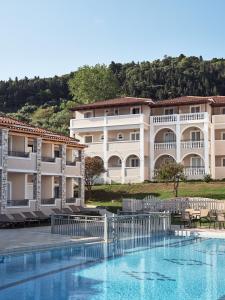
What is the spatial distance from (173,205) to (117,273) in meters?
17.4

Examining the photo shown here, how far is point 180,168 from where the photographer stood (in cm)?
3881

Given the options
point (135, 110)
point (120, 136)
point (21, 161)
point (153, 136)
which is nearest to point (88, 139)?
point (120, 136)

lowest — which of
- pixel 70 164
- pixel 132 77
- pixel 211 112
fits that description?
pixel 70 164

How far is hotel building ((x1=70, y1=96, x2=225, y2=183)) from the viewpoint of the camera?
49.3 m

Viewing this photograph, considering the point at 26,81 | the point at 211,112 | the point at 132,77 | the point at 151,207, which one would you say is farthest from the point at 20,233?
the point at 26,81

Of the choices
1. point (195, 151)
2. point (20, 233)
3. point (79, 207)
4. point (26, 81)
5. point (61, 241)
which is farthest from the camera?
point (26, 81)

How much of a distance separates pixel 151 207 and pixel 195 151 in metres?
18.6

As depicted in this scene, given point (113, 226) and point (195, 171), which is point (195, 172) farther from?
point (113, 226)

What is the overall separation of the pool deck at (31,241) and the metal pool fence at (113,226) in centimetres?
67

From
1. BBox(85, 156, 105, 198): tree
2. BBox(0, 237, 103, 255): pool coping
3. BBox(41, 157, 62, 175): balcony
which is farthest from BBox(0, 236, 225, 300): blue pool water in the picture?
BBox(85, 156, 105, 198): tree

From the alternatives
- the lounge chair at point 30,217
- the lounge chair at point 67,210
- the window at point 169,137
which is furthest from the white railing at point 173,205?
the window at point 169,137

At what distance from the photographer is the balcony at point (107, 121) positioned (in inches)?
1966

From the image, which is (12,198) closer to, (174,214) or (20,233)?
(20,233)

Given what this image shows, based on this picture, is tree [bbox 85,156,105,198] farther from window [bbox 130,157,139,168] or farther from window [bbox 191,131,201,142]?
window [bbox 191,131,201,142]
